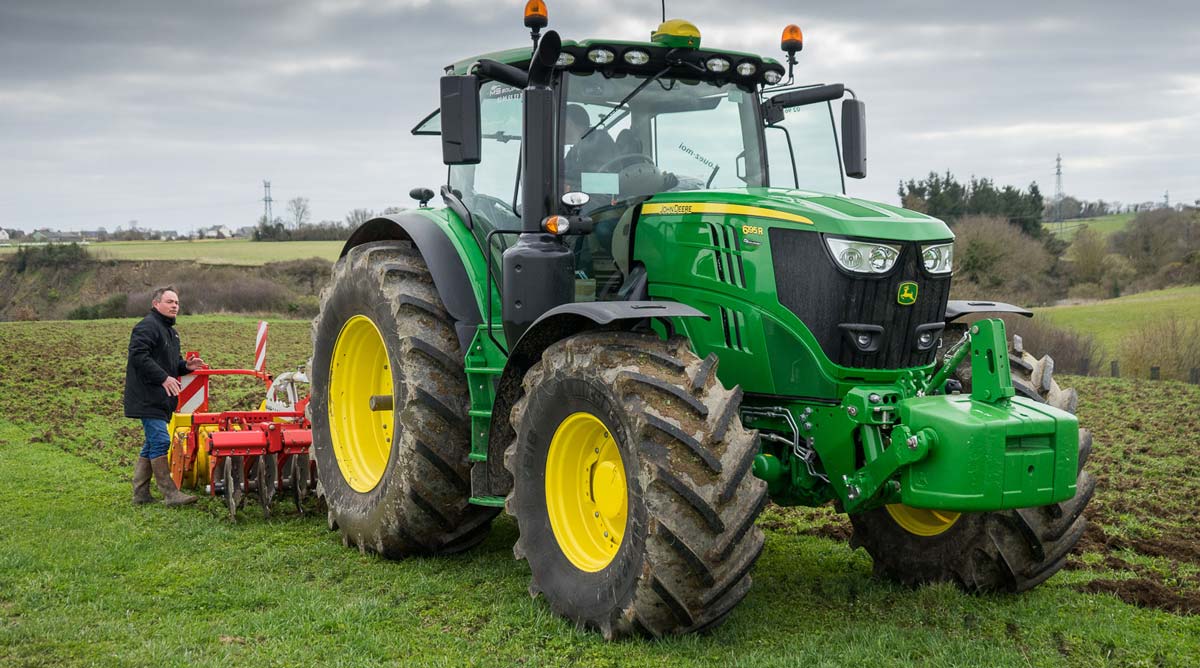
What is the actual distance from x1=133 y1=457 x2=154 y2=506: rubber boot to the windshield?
4.71 metres

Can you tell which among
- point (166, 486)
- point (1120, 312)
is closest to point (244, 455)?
point (166, 486)

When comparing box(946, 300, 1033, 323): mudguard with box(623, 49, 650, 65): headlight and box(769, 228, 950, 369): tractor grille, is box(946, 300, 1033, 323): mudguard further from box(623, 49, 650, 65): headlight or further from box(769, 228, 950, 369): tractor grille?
box(623, 49, 650, 65): headlight

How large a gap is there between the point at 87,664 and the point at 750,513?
2.98 m

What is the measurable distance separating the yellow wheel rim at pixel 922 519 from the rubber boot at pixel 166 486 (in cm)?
534

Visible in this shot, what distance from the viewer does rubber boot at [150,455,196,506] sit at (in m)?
8.38

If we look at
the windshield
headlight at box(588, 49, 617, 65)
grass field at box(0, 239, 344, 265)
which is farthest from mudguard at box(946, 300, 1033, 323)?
grass field at box(0, 239, 344, 265)

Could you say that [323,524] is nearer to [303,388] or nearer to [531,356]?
[531,356]

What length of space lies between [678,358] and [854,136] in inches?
90.6

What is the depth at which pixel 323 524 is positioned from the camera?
7766mm

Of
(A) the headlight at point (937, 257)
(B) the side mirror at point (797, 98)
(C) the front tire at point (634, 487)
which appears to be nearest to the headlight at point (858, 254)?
(A) the headlight at point (937, 257)

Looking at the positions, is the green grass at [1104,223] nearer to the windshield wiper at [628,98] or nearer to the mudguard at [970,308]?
the mudguard at [970,308]

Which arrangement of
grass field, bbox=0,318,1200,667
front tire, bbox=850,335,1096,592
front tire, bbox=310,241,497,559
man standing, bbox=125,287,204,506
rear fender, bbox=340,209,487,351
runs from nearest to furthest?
grass field, bbox=0,318,1200,667, front tire, bbox=850,335,1096,592, front tire, bbox=310,241,497,559, rear fender, bbox=340,209,487,351, man standing, bbox=125,287,204,506

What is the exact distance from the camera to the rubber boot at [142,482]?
8547 mm

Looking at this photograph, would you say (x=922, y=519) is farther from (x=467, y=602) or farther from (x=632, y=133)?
(x=632, y=133)
